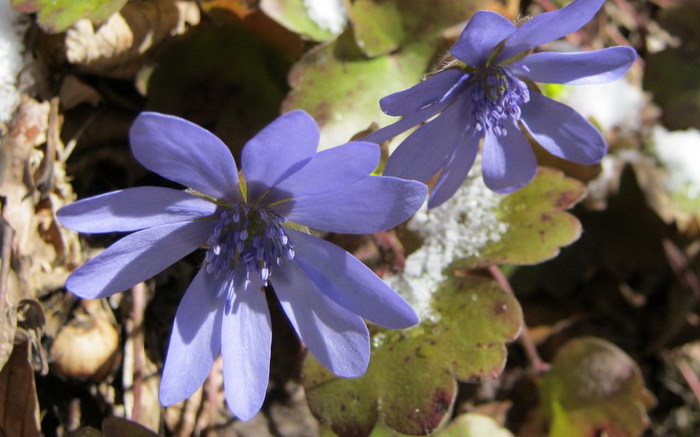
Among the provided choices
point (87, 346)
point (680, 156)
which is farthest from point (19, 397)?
point (680, 156)

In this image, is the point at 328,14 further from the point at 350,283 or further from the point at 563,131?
the point at 350,283

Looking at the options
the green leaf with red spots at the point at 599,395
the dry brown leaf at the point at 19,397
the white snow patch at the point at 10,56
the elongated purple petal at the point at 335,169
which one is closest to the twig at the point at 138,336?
the dry brown leaf at the point at 19,397

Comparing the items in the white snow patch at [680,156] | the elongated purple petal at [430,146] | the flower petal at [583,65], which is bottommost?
the white snow patch at [680,156]

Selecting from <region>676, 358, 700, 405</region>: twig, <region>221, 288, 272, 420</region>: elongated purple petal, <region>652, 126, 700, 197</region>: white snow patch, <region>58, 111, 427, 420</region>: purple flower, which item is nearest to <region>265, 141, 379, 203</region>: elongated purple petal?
<region>58, 111, 427, 420</region>: purple flower

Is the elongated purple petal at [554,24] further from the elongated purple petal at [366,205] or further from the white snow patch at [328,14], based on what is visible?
the white snow patch at [328,14]

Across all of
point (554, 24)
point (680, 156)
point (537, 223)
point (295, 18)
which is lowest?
point (680, 156)

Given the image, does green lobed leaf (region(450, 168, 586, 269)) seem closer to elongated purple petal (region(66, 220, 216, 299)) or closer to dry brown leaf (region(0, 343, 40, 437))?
elongated purple petal (region(66, 220, 216, 299))

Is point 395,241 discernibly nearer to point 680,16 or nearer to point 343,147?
point 343,147
